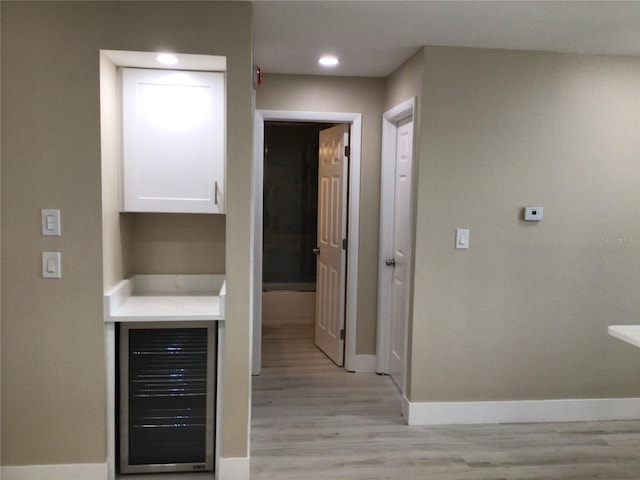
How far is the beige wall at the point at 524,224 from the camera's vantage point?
3.17 m

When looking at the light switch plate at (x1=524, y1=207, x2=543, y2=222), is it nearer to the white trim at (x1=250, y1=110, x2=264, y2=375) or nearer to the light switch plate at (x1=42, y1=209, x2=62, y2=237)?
the white trim at (x1=250, y1=110, x2=264, y2=375)

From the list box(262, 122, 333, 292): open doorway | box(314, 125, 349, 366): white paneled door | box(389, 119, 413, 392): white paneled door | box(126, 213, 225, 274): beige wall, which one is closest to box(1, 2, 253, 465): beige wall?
box(126, 213, 225, 274): beige wall

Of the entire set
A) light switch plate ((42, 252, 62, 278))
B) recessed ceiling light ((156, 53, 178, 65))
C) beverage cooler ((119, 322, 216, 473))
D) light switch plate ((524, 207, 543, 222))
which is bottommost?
beverage cooler ((119, 322, 216, 473))

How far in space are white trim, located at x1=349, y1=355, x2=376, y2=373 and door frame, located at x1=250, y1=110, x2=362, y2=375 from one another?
0.02m

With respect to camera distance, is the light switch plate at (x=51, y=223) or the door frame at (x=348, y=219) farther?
the door frame at (x=348, y=219)

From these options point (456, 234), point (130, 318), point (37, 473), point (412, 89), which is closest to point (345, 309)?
point (456, 234)

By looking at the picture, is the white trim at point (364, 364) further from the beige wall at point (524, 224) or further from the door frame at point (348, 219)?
the beige wall at point (524, 224)

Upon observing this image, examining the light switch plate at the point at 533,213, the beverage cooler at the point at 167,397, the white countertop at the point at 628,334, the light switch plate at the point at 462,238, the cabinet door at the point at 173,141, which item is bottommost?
the beverage cooler at the point at 167,397

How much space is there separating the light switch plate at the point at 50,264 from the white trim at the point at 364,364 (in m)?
2.53

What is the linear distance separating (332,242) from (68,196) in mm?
2435

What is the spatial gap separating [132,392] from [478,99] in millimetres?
2580

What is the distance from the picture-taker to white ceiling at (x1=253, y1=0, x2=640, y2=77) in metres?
2.47

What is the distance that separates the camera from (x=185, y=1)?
238 centimetres

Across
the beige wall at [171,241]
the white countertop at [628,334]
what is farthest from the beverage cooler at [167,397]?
the white countertop at [628,334]
